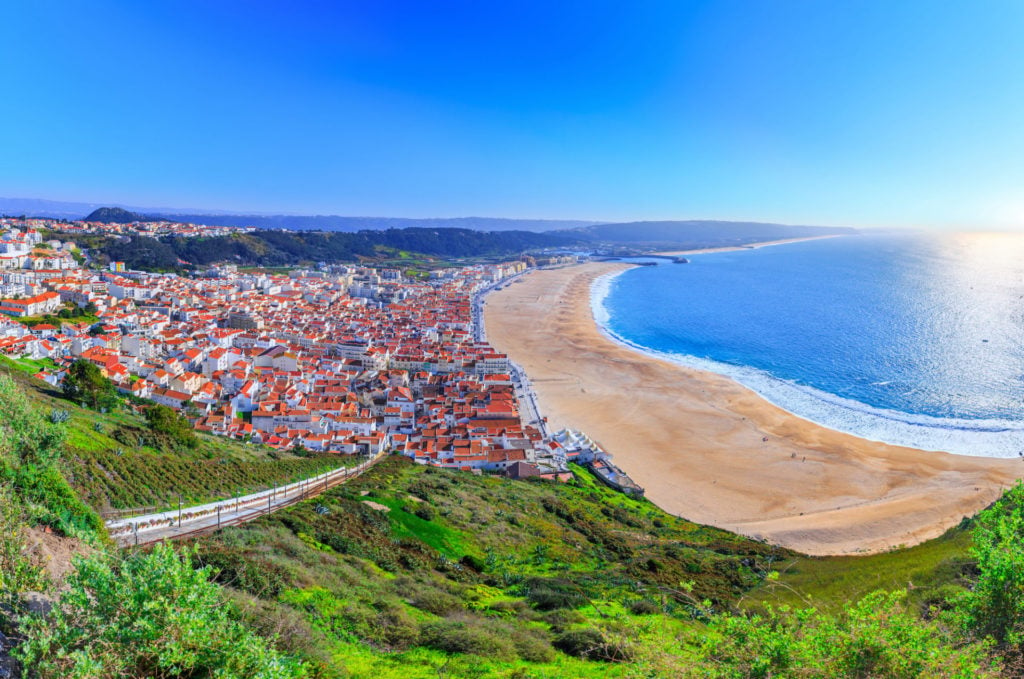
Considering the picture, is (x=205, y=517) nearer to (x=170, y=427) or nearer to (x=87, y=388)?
(x=170, y=427)

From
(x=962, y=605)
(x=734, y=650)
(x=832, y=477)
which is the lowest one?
(x=832, y=477)

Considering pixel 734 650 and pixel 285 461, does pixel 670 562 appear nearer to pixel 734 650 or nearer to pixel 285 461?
pixel 734 650

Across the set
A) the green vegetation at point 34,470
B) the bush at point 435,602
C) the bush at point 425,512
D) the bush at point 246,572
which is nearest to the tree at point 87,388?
the green vegetation at point 34,470

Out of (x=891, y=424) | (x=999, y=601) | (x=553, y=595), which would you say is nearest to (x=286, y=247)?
(x=891, y=424)

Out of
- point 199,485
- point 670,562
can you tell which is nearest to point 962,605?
point 670,562

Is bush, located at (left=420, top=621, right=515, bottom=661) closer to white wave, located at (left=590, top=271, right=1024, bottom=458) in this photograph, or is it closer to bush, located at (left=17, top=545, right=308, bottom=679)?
bush, located at (left=17, top=545, right=308, bottom=679)

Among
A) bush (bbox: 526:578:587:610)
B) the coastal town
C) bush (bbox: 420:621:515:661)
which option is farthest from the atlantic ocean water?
bush (bbox: 420:621:515:661)
